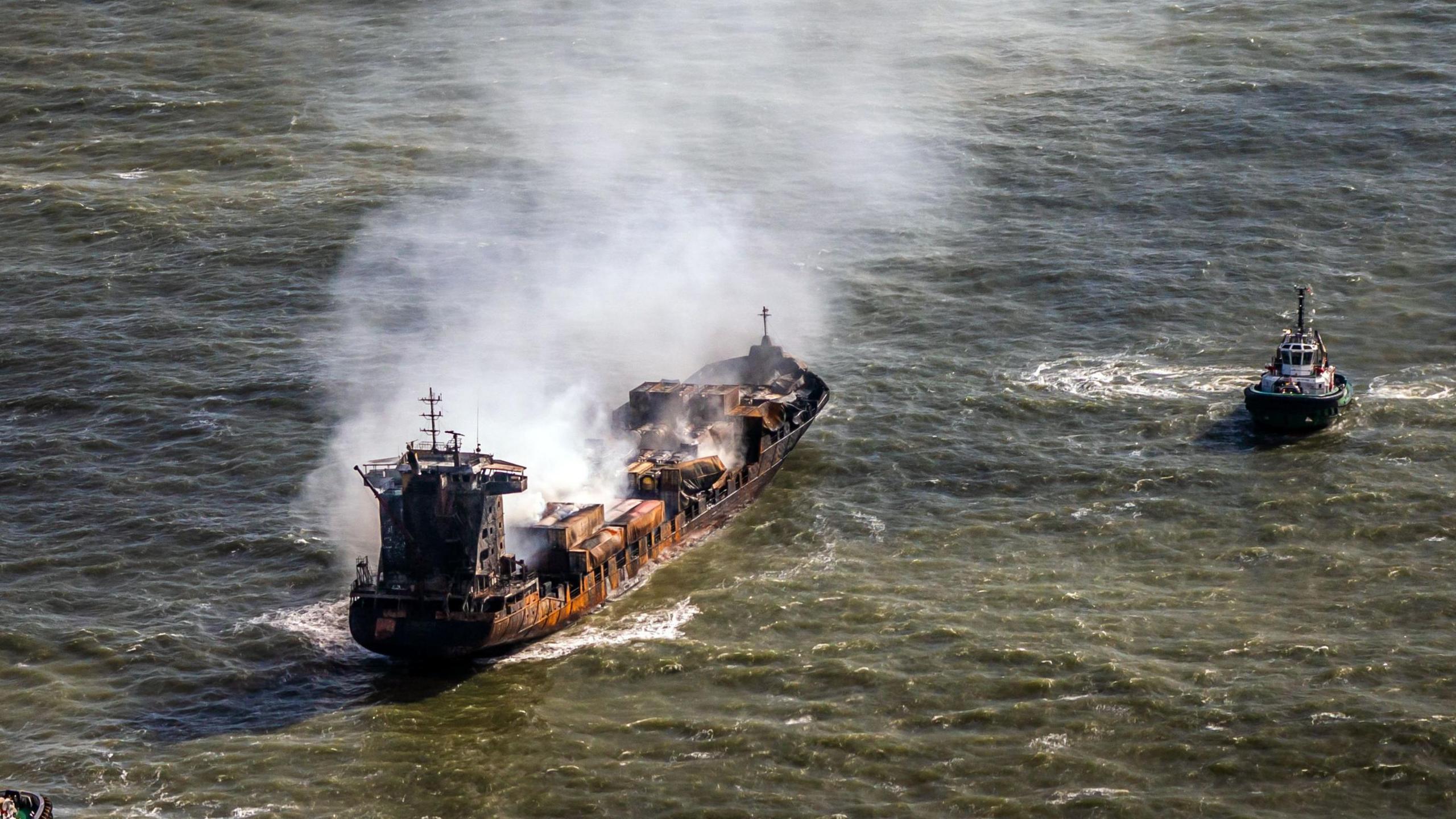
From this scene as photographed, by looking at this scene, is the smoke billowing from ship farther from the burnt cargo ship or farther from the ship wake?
the ship wake

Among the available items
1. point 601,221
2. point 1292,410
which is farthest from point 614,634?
point 601,221

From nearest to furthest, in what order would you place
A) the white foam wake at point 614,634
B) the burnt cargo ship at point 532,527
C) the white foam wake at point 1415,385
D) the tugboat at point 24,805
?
the tugboat at point 24,805 → the burnt cargo ship at point 532,527 → the white foam wake at point 614,634 → the white foam wake at point 1415,385

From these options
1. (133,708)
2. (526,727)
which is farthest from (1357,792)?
(133,708)

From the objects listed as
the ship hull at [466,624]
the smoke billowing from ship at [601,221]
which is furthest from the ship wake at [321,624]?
the smoke billowing from ship at [601,221]

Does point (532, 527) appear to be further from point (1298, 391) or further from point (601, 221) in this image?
point (601, 221)

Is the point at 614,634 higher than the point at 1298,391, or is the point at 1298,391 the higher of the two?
the point at 1298,391

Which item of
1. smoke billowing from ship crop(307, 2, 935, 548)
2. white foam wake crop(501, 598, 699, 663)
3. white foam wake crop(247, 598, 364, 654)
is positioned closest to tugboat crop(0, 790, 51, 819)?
white foam wake crop(247, 598, 364, 654)

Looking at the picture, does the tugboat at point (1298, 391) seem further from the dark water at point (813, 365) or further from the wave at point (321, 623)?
the wave at point (321, 623)

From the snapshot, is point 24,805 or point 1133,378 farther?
point 1133,378
